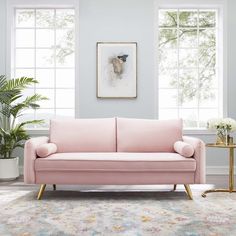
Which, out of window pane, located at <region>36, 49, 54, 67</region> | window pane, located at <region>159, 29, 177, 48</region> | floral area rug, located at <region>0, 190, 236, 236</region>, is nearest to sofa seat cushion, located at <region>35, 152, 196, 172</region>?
floral area rug, located at <region>0, 190, 236, 236</region>

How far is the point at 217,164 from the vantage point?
5.52m

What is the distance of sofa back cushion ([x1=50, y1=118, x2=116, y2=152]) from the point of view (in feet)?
14.3

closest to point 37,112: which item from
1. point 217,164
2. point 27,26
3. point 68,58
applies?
point 68,58

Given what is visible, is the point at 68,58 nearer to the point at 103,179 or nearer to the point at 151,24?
the point at 151,24

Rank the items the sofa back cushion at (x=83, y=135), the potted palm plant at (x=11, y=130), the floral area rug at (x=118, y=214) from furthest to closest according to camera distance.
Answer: the potted palm plant at (x=11, y=130)
the sofa back cushion at (x=83, y=135)
the floral area rug at (x=118, y=214)

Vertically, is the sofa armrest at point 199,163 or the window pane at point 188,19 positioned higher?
the window pane at point 188,19

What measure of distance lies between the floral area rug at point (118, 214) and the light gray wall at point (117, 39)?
1.70 m

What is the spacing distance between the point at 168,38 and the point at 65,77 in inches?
70.8

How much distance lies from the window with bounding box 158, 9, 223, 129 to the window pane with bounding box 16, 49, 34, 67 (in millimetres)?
2081

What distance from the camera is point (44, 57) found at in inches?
228

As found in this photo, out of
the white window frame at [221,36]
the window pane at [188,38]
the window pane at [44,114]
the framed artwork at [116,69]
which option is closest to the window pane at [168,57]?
the window pane at [188,38]

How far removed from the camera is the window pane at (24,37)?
5730mm

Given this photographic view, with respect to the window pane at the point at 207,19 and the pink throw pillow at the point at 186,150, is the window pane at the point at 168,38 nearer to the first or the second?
the window pane at the point at 207,19

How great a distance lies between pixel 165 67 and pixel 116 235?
372cm
